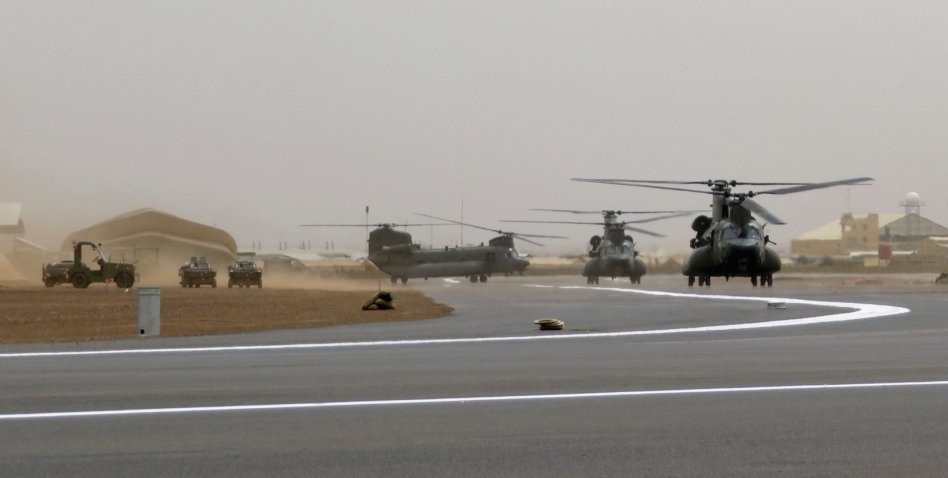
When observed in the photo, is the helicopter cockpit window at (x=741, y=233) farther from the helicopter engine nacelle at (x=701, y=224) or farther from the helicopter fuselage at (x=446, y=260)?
the helicopter fuselage at (x=446, y=260)

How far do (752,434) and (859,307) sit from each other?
27.3m

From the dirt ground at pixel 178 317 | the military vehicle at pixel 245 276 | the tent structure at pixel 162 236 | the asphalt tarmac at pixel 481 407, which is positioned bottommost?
the asphalt tarmac at pixel 481 407

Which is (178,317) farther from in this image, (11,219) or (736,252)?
(11,219)

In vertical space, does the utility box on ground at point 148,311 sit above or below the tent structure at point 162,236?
below

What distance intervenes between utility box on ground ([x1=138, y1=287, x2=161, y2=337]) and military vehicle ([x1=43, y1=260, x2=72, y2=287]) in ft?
148

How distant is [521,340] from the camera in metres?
22.1

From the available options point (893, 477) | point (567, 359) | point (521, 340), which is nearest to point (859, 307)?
point (521, 340)

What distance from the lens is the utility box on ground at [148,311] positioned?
24.8 metres

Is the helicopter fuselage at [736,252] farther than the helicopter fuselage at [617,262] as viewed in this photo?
No

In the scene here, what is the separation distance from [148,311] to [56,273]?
1811 inches

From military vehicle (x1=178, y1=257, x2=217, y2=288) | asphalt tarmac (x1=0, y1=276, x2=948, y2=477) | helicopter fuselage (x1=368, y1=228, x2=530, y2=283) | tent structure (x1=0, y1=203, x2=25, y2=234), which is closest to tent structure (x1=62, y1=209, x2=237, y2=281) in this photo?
tent structure (x1=0, y1=203, x2=25, y2=234)

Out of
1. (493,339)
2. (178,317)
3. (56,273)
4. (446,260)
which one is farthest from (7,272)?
(493,339)

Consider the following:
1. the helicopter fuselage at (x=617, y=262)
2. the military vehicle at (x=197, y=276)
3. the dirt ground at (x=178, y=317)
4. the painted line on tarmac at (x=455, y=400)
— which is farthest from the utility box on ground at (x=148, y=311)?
the helicopter fuselage at (x=617, y=262)

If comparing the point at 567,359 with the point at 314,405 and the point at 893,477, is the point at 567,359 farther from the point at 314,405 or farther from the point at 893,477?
the point at 893,477
